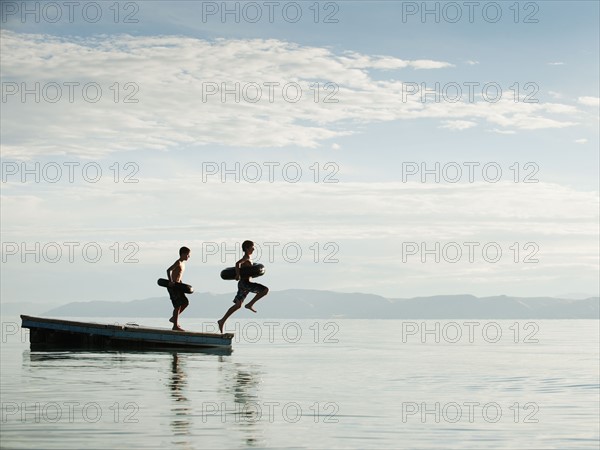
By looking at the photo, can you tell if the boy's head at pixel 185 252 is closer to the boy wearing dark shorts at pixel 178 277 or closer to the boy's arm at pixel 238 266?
the boy wearing dark shorts at pixel 178 277

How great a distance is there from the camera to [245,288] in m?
28.9

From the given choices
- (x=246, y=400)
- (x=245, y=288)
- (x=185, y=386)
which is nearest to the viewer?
(x=246, y=400)

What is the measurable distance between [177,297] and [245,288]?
2406 millimetres

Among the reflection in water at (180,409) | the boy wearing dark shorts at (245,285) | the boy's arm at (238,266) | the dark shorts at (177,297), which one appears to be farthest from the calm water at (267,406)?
the boy's arm at (238,266)

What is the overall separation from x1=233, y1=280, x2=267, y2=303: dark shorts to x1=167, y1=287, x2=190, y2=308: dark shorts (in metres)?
1.85

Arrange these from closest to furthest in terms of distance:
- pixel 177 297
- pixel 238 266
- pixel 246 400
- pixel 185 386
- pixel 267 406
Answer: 1. pixel 267 406
2. pixel 246 400
3. pixel 185 386
4. pixel 238 266
5. pixel 177 297

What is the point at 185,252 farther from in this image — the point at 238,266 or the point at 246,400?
the point at 246,400

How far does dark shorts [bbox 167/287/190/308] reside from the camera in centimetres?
2923

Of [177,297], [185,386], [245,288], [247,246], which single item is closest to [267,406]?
[185,386]

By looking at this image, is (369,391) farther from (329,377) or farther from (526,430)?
(526,430)

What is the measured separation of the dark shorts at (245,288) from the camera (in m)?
28.9

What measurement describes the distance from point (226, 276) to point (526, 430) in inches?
581

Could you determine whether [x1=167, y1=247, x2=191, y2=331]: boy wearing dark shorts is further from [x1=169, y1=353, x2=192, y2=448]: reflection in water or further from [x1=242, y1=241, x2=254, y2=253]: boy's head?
[x1=169, y1=353, x2=192, y2=448]: reflection in water

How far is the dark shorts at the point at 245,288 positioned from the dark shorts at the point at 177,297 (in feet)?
6.08
